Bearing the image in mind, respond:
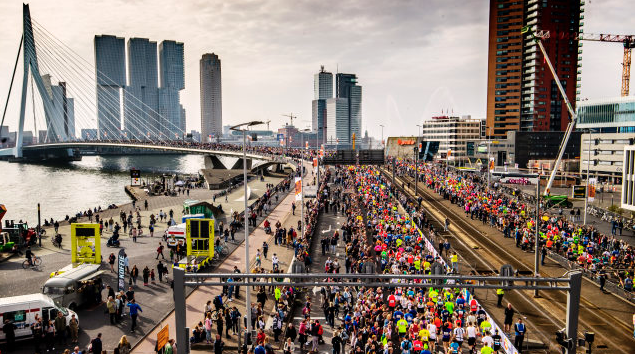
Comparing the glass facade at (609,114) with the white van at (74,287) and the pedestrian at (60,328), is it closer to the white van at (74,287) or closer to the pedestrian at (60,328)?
the white van at (74,287)

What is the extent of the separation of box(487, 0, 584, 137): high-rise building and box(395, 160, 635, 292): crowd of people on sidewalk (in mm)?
85703

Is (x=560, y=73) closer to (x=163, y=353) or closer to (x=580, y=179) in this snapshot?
(x=580, y=179)

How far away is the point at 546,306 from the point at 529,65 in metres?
122

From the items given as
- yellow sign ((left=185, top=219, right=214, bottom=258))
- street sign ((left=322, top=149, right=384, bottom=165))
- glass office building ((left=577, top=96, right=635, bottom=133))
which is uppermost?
glass office building ((left=577, top=96, right=635, bottom=133))

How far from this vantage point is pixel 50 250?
3359 cm

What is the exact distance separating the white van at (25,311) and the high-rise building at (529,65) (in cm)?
12546

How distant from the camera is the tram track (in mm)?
18359

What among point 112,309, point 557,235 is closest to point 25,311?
point 112,309

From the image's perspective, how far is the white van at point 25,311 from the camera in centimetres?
1722

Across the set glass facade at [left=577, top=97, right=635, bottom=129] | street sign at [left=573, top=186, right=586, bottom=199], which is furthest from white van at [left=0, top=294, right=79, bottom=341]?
glass facade at [left=577, top=97, right=635, bottom=129]

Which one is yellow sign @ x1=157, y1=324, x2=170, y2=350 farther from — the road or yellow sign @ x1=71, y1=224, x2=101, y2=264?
yellow sign @ x1=71, y1=224, x2=101, y2=264

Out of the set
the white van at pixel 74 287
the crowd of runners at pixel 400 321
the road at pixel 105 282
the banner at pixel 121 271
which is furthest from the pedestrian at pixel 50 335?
the crowd of runners at pixel 400 321

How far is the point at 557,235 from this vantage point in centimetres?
3241

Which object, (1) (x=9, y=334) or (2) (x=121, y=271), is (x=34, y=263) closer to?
(2) (x=121, y=271)
